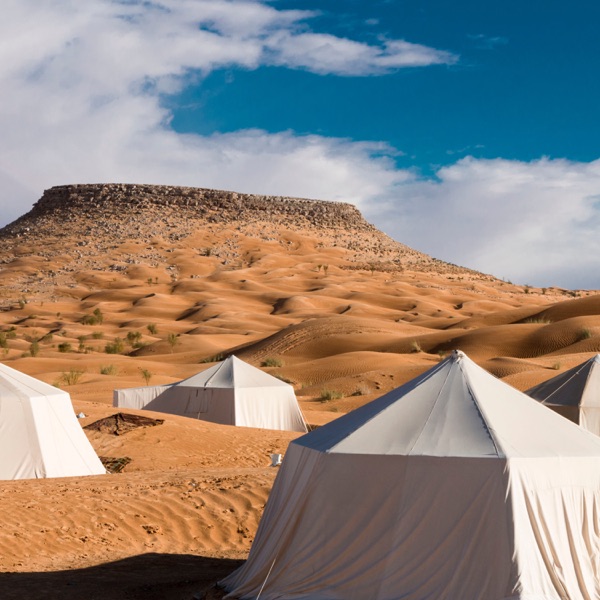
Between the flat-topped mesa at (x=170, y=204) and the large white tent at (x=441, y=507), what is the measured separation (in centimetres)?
9343

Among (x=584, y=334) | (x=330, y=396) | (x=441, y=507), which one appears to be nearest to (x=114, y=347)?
(x=330, y=396)

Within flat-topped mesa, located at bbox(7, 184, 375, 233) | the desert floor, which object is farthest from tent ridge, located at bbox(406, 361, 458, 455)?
flat-topped mesa, located at bbox(7, 184, 375, 233)

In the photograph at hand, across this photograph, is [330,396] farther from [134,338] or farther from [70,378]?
[134,338]

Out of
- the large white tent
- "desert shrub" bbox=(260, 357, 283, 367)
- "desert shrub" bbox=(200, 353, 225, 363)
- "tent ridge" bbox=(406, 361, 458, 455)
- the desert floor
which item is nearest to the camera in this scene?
the large white tent

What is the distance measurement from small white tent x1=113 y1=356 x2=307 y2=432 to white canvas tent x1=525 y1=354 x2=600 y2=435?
851 centimetres

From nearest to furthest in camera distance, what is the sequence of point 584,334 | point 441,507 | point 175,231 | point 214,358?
point 441,507, point 584,334, point 214,358, point 175,231

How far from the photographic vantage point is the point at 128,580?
12094mm

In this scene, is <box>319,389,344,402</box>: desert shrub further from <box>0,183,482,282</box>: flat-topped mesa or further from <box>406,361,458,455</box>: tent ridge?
<box>0,183,482,282</box>: flat-topped mesa

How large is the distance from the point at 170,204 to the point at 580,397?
3489 inches

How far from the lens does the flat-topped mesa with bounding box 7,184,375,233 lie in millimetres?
104125

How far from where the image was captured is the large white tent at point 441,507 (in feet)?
29.1

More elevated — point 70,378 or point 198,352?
point 198,352

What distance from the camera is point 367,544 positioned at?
937cm

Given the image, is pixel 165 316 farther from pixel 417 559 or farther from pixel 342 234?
pixel 417 559
